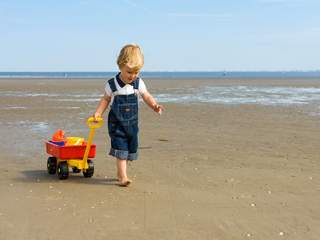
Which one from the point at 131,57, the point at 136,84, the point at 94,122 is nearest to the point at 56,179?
the point at 94,122

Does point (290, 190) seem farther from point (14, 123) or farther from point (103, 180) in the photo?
point (14, 123)

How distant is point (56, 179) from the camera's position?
6098 millimetres

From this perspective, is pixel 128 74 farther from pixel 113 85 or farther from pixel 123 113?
pixel 123 113

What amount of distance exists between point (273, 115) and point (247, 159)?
22.2ft

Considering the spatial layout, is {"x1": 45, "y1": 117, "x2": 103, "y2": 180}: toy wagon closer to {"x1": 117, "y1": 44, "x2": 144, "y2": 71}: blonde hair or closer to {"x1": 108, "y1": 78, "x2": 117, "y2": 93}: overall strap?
{"x1": 108, "y1": 78, "x2": 117, "y2": 93}: overall strap

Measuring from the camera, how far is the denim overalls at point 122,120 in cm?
582

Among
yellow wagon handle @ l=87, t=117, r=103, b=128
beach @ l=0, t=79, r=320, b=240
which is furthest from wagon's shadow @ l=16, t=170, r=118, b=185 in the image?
yellow wagon handle @ l=87, t=117, r=103, b=128

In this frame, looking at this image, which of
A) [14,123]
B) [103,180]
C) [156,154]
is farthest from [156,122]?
[103,180]

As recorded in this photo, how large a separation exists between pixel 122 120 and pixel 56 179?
42.4 inches

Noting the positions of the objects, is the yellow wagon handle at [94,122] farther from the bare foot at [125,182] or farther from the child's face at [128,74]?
the bare foot at [125,182]

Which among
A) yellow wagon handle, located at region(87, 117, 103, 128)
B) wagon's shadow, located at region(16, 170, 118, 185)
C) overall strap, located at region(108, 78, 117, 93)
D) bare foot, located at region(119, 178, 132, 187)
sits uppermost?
overall strap, located at region(108, 78, 117, 93)

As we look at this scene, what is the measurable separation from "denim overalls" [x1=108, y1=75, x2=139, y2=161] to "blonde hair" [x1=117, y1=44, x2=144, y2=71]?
0.27 m

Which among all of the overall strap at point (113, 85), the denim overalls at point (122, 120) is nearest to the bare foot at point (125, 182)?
the denim overalls at point (122, 120)

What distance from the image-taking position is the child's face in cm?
564
